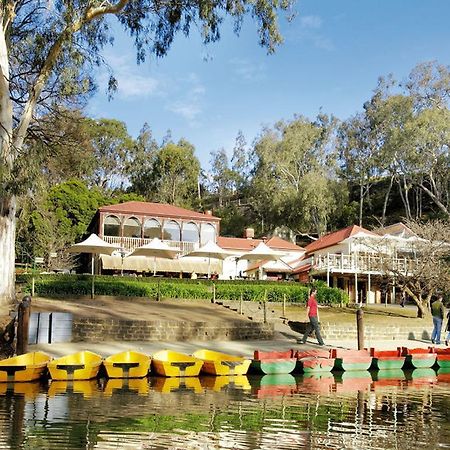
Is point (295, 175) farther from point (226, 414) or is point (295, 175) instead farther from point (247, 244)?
point (226, 414)

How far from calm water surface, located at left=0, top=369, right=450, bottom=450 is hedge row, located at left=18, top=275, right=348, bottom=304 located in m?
12.4

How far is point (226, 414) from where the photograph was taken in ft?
31.4

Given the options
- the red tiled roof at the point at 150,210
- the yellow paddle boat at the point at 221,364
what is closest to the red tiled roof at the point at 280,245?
the red tiled roof at the point at 150,210

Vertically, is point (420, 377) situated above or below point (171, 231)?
below

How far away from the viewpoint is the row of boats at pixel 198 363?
1262cm

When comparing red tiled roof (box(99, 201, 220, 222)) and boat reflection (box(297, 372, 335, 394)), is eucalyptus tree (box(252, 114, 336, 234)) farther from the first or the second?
boat reflection (box(297, 372, 335, 394))

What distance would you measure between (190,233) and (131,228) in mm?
4391

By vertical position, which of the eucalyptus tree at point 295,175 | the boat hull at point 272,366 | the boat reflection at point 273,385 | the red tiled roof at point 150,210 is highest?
the eucalyptus tree at point 295,175

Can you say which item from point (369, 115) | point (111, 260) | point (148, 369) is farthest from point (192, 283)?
point (369, 115)

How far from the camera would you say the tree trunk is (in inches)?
706

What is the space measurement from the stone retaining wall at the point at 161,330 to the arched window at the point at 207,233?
23.0 m

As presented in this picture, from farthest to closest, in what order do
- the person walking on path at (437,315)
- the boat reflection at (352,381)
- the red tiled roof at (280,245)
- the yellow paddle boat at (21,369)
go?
the red tiled roof at (280,245) < the person walking on path at (437,315) < the boat reflection at (352,381) < the yellow paddle boat at (21,369)

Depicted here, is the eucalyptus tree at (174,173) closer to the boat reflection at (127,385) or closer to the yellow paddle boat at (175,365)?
the yellow paddle boat at (175,365)

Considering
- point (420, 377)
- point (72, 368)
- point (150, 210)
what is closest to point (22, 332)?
point (72, 368)
